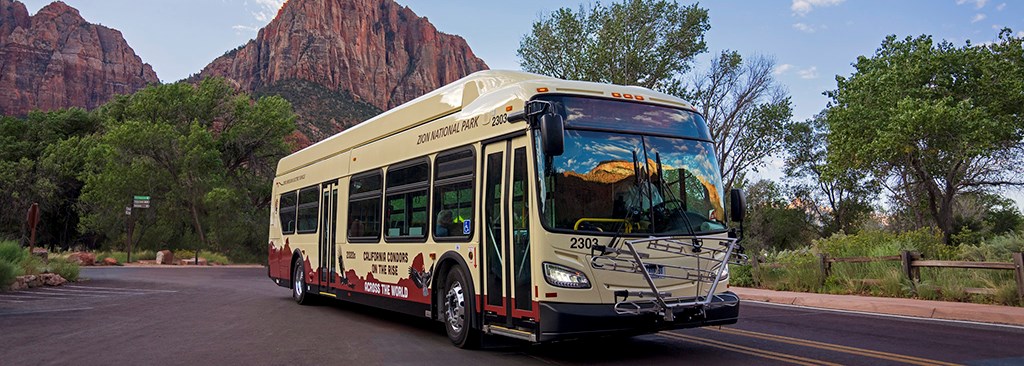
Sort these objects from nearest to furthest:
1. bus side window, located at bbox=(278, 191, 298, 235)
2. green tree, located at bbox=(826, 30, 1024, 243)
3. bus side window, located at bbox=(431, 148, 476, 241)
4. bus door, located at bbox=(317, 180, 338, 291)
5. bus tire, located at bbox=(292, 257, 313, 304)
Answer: bus side window, located at bbox=(431, 148, 476, 241) < bus door, located at bbox=(317, 180, 338, 291) < bus tire, located at bbox=(292, 257, 313, 304) < bus side window, located at bbox=(278, 191, 298, 235) < green tree, located at bbox=(826, 30, 1024, 243)

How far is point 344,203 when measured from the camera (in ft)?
41.8

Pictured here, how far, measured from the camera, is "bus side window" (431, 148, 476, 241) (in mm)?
→ 8625

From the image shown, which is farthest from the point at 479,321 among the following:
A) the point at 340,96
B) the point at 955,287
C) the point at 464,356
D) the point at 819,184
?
the point at 340,96

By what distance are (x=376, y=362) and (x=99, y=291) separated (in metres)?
15.1

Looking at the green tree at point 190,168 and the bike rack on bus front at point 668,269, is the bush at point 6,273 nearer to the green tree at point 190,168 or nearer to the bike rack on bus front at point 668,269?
the bike rack on bus front at point 668,269

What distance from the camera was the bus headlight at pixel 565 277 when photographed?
7.12 meters

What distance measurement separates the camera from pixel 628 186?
24.6 feet

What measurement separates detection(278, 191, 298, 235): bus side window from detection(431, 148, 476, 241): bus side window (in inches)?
294

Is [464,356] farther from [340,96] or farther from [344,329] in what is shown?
[340,96]

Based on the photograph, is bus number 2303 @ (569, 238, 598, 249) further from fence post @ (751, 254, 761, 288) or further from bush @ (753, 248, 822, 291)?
fence post @ (751, 254, 761, 288)

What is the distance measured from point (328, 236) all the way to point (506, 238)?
6.60m

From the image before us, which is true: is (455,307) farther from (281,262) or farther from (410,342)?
(281,262)

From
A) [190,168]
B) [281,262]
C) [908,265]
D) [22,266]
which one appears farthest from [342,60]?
[908,265]

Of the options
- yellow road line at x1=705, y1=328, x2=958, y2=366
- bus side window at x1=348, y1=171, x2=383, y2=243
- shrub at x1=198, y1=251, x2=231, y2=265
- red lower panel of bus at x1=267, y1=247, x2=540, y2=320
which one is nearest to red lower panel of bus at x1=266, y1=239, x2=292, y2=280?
red lower panel of bus at x1=267, y1=247, x2=540, y2=320
